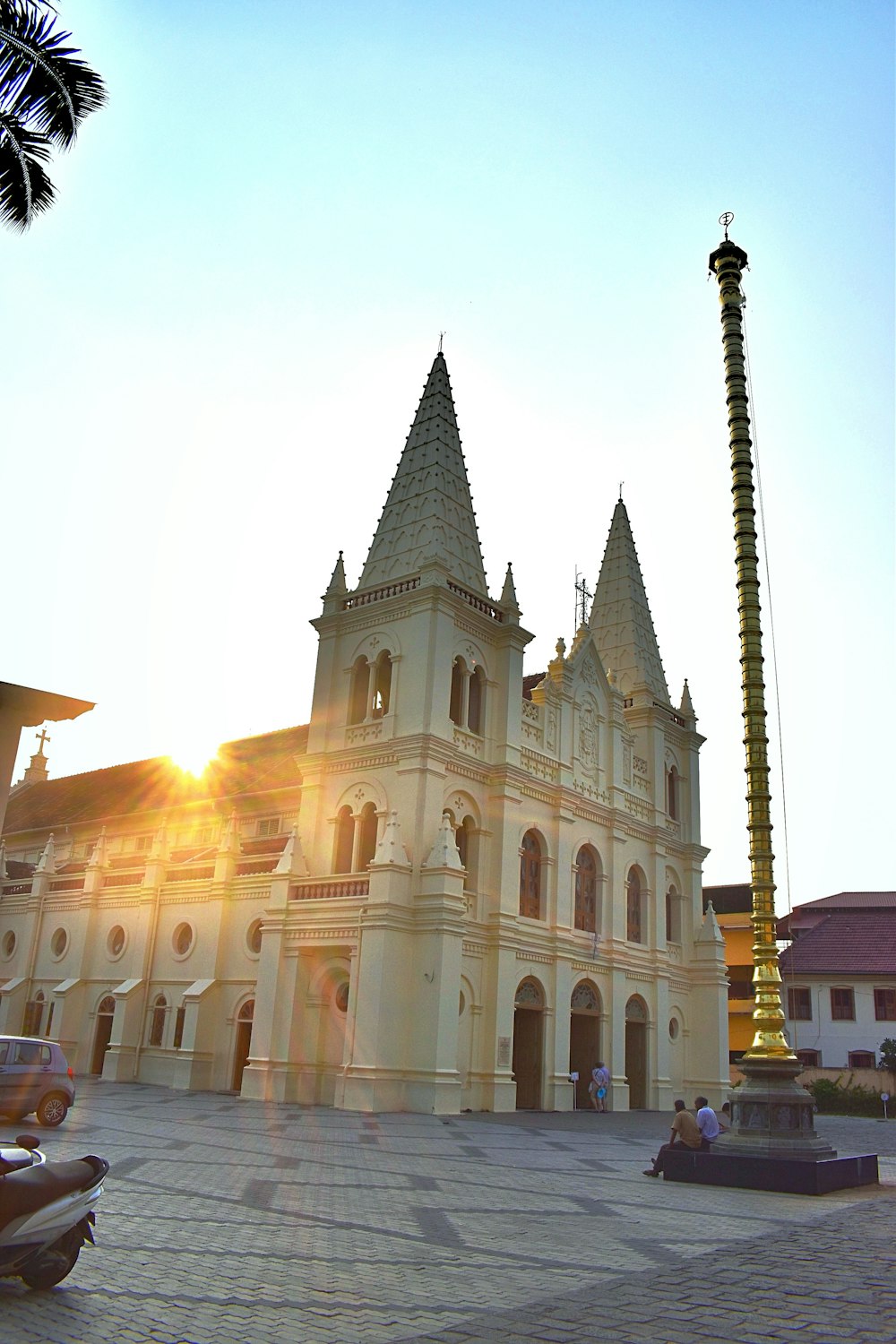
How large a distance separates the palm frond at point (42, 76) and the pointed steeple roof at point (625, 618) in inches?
1314

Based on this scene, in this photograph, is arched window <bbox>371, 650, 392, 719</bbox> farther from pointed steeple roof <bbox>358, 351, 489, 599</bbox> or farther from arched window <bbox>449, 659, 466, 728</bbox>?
pointed steeple roof <bbox>358, 351, 489, 599</bbox>

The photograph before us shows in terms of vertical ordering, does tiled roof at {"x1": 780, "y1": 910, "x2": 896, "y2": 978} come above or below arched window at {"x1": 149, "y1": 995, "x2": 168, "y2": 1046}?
above

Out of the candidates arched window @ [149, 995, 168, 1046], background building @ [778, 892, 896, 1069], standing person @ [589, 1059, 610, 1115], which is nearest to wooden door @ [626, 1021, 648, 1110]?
standing person @ [589, 1059, 610, 1115]

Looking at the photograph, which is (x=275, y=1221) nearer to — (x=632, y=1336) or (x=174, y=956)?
(x=632, y=1336)

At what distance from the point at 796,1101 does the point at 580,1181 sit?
135 inches

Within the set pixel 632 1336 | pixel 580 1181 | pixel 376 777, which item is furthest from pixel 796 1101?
pixel 376 777

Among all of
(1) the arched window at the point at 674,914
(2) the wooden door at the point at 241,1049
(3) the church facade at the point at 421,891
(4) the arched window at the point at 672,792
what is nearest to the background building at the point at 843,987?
(1) the arched window at the point at 674,914

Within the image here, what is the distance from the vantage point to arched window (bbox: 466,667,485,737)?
33156 millimetres

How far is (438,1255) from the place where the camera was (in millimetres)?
9219

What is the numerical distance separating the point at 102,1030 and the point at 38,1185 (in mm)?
34156

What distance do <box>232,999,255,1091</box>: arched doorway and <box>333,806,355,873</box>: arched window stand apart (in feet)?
17.4

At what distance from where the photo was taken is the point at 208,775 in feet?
151

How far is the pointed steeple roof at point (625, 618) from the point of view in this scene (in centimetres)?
4466

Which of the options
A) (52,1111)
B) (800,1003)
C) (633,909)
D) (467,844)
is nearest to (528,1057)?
(467,844)
